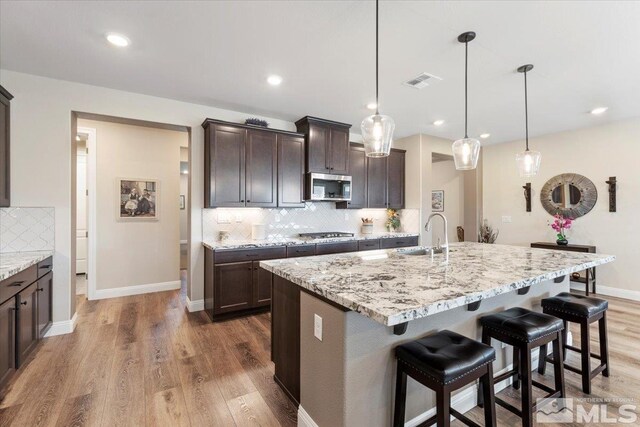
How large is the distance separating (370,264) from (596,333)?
9.43 ft

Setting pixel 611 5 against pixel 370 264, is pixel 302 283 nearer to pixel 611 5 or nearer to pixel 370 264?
pixel 370 264

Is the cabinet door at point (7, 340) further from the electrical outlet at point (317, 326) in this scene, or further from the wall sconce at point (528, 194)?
the wall sconce at point (528, 194)

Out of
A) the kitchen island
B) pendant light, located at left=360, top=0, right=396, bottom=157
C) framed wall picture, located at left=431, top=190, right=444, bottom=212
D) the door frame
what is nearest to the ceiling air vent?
pendant light, located at left=360, top=0, right=396, bottom=157

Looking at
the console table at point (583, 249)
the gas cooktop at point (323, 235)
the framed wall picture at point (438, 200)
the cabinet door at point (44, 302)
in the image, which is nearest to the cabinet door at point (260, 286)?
the gas cooktop at point (323, 235)

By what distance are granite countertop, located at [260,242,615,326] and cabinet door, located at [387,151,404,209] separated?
287cm

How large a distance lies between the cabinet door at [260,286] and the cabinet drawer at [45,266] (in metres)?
2.01

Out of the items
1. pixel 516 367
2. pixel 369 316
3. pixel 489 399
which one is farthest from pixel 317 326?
pixel 516 367

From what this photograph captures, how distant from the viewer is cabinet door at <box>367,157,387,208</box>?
5.27m

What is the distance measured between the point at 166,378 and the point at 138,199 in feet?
10.5

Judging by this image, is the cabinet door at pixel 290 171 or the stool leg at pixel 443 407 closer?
the stool leg at pixel 443 407

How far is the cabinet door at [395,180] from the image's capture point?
549cm

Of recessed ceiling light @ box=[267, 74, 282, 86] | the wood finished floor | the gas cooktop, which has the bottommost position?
the wood finished floor

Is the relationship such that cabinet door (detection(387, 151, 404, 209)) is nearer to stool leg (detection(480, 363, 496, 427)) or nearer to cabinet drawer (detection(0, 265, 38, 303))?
stool leg (detection(480, 363, 496, 427))

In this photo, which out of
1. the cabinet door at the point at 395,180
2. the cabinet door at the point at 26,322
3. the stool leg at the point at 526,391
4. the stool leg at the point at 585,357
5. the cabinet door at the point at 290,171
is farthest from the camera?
the cabinet door at the point at 395,180
